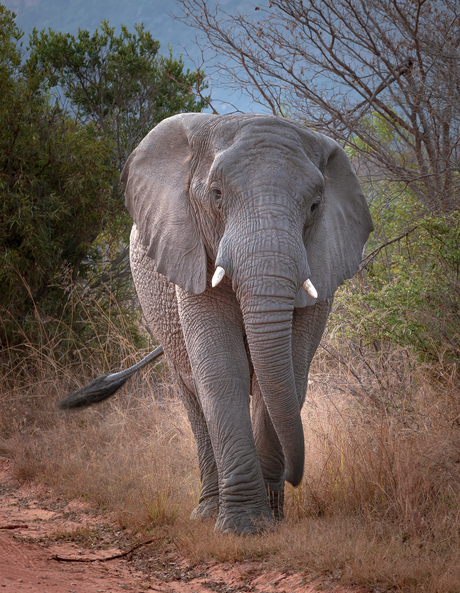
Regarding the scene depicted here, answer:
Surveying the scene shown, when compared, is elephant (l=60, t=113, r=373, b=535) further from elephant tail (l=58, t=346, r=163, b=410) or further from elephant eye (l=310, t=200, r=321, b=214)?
elephant tail (l=58, t=346, r=163, b=410)

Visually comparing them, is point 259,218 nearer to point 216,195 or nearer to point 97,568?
point 216,195

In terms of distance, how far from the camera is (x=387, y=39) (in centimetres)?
782

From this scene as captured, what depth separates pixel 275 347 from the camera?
385 cm

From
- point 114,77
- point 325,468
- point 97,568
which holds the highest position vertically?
point 114,77

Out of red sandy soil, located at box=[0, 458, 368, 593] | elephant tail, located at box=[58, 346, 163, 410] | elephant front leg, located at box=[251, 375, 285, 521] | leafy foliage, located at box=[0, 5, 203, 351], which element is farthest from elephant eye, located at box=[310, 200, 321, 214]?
leafy foliage, located at box=[0, 5, 203, 351]

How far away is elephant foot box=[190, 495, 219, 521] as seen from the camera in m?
4.87

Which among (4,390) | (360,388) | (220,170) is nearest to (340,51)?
(360,388)

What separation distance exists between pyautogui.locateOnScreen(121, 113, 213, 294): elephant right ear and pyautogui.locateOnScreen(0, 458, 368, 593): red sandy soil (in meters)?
1.70

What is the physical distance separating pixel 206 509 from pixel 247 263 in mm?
2106

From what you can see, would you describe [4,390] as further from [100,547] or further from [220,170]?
[220,170]

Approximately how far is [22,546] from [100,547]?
56cm

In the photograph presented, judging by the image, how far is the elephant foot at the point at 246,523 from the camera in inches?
167

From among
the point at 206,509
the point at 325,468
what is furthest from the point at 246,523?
the point at 325,468

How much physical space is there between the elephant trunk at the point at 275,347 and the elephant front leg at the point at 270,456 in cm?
58
